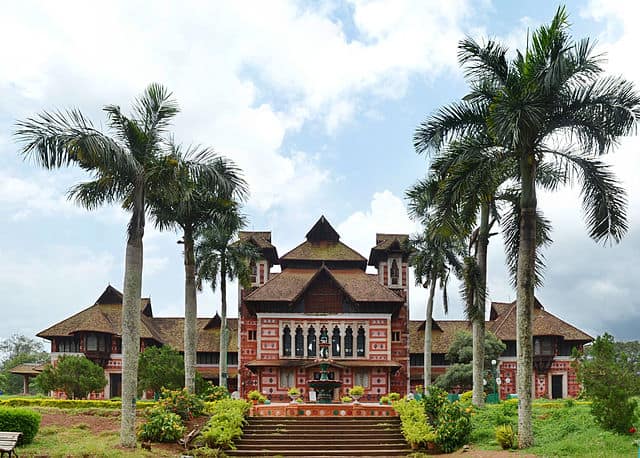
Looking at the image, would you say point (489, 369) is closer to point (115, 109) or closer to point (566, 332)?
point (566, 332)

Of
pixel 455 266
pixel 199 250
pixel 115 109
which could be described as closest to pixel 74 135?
pixel 115 109

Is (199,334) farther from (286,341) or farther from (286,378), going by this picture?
(286,378)

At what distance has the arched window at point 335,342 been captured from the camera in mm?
45250

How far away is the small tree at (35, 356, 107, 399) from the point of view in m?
38.0

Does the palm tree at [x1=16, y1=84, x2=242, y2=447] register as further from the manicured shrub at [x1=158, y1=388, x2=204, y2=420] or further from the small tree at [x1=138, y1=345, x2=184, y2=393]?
the small tree at [x1=138, y1=345, x2=184, y2=393]

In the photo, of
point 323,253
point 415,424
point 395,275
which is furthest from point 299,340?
point 415,424

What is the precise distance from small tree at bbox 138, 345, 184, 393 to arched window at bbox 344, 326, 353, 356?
9969 mm

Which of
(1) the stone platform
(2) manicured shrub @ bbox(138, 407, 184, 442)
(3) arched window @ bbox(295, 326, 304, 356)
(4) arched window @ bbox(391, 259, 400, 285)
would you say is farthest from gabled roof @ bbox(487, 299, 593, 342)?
(2) manicured shrub @ bbox(138, 407, 184, 442)

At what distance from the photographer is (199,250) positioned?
126ft

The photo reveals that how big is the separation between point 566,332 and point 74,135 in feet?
130

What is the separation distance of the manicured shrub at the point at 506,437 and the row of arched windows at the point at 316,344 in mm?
25136

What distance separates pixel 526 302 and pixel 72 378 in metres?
26.2

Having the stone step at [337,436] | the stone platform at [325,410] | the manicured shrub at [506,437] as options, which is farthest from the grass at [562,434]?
the stone platform at [325,410]

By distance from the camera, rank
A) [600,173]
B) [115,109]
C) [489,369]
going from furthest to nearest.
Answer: [489,369], [115,109], [600,173]
